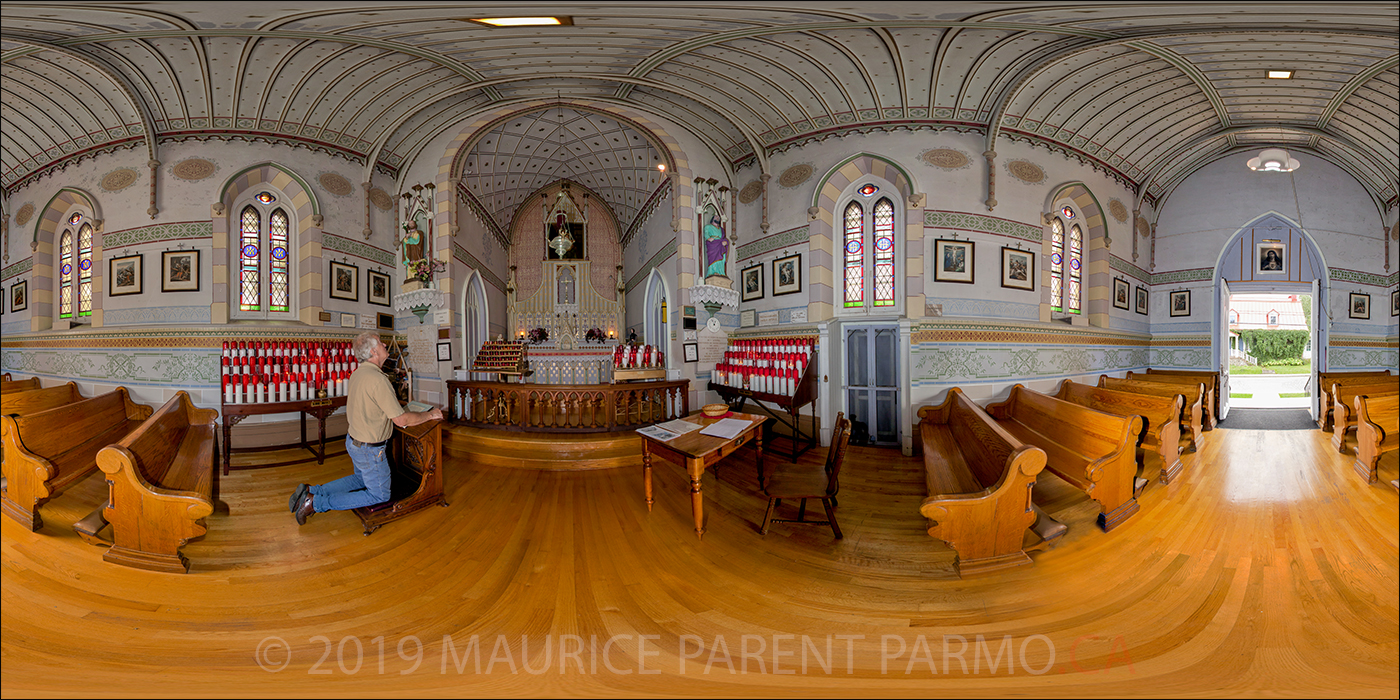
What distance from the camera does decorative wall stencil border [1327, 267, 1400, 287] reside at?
1.48m

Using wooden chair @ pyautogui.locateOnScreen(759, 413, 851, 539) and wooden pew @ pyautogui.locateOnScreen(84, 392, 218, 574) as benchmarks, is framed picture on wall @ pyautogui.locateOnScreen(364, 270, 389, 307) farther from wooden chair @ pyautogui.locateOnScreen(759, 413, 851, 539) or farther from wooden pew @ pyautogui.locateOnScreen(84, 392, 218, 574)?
wooden chair @ pyautogui.locateOnScreen(759, 413, 851, 539)

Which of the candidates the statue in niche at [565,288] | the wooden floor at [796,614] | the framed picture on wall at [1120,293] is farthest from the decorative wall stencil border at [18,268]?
the statue in niche at [565,288]

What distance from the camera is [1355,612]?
1.23 metres

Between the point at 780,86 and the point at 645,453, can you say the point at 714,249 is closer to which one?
the point at 780,86

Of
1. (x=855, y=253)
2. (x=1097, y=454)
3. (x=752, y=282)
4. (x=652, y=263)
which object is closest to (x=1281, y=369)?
(x=1097, y=454)

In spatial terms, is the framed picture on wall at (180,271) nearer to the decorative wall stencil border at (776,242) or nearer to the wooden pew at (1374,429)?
the wooden pew at (1374,429)

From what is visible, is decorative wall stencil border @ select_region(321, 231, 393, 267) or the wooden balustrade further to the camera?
the wooden balustrade

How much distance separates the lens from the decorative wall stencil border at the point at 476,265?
296 inches

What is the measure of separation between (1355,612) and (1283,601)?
13 centimetres

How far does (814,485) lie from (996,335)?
174 inches

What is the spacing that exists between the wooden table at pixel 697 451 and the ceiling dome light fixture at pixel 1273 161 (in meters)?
2.95

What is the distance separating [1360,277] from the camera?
1584 millimetres

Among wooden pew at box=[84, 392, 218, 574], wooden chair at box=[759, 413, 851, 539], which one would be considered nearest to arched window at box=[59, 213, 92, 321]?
wooden pew at box=[84, 392, 218, 574]

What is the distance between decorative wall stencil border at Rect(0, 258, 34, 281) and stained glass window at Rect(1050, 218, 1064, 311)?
9.23m
